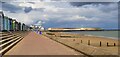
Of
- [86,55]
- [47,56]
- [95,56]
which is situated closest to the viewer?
[95,56]

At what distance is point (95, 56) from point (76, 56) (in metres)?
1.60

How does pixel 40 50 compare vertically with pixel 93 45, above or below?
above

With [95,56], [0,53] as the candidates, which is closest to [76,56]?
[95,56]

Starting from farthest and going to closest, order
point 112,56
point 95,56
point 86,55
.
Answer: point 86,55 < point 95,56 < point 112,56

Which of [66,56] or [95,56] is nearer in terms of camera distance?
[95,56]

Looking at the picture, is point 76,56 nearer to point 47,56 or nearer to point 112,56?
point 47,56

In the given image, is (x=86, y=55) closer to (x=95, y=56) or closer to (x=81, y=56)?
(x=81, y=56)

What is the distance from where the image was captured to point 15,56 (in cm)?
1534

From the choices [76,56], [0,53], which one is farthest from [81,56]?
[0,53]

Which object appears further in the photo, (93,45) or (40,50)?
(93,45)

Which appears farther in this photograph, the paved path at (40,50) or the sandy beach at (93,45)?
the paved path at (40,50)

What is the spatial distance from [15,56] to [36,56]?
144cm

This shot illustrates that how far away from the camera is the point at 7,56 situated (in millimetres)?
15266

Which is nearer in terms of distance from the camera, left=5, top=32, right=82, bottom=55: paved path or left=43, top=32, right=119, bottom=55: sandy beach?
left=43, top=32, right=119, bottom=55: sandy beach
